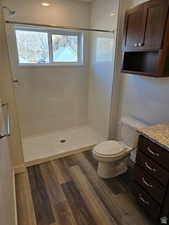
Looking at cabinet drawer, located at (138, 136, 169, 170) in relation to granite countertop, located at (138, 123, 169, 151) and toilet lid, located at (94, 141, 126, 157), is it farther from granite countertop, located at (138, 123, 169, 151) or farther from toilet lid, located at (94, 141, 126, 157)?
toilet lid, located at (94, 141, 126, 157)

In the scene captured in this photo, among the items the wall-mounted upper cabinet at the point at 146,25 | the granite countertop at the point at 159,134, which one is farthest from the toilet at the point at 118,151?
the wall-mounted upper cabinet at the point at 146,25

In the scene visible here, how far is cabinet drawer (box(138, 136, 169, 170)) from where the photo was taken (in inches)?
46.3

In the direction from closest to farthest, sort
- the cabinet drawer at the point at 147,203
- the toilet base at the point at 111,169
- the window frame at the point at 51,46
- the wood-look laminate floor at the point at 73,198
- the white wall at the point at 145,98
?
the cabinet drawer at the point at 147,203, the wood-look laminate floor at the point at 73,198, the white wall at the point at 145,98, the toilet base at the point at 111,169, the window frame at the point at 51,46

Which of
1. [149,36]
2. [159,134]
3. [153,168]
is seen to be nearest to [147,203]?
[153,168]

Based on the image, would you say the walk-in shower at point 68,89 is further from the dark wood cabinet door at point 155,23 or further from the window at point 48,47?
the dark wood cabinet door at point 155,23

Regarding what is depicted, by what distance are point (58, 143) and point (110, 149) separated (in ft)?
3.80

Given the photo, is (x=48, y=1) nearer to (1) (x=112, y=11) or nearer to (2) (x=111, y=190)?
(1) (x=112, y=11)

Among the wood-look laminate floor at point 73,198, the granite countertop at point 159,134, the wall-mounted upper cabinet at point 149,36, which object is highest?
the wall-mounted upper cabinet at point 149,36

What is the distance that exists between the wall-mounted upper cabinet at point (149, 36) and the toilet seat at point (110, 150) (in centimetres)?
95

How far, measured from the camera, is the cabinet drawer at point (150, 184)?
126 cm

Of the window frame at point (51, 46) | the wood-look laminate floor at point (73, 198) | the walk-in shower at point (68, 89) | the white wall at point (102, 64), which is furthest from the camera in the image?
the window frame at point (51, 46)

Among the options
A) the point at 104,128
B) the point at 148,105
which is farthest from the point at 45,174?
the point at 148,105

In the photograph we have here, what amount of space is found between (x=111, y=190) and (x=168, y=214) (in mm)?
740

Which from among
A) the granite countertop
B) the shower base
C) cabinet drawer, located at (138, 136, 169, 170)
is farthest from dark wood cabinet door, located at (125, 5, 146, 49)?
the shower base
